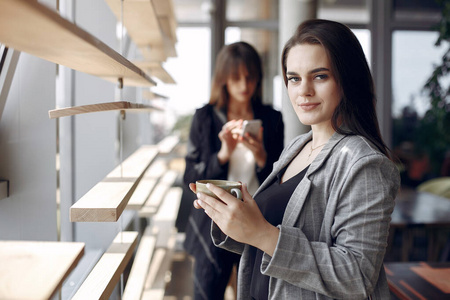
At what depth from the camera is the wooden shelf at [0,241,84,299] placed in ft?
1.84

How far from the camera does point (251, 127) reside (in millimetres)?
1841

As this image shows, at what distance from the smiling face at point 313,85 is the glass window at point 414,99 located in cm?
467

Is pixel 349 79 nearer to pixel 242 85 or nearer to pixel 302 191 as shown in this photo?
pixel 302 191

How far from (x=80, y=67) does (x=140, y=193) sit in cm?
110

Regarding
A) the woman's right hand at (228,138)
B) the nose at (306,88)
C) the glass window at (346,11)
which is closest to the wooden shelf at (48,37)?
the nose at (306,88)

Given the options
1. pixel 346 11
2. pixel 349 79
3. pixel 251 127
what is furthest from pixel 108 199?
pixel 346 11

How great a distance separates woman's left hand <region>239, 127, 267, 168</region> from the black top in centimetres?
66

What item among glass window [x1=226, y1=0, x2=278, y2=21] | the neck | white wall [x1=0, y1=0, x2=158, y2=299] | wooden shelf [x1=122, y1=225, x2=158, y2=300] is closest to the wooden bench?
wooden shelf [x1=122, y1=225, x2=158, y2=300]

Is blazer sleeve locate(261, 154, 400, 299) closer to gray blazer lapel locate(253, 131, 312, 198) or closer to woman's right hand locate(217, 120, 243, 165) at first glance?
gray blazer lapel locate(253, 131, 312, 198)

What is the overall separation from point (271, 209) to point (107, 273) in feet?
1.54

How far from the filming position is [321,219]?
1.04 meters

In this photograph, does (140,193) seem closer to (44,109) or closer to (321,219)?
(44,109)

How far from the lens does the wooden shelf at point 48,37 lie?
1.72 ft

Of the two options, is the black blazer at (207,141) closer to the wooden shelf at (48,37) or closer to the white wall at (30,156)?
the white wall at (30,156)
